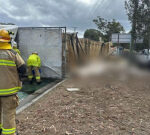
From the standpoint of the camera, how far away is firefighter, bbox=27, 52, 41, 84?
669cm

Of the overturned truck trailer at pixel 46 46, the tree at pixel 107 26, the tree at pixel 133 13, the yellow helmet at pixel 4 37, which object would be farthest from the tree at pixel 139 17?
the tree at pixel 107 26

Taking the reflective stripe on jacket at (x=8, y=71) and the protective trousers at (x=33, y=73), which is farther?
the protective trousers at (x=33, y=73)

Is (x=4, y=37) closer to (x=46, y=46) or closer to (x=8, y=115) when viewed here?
(x=8, y=115)

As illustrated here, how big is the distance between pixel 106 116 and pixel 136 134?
768mm

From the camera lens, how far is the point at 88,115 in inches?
135

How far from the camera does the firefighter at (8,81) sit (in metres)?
2.31

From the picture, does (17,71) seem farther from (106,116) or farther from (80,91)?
(80,91)

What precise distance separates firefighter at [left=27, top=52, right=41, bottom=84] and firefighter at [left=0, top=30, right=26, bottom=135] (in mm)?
4328

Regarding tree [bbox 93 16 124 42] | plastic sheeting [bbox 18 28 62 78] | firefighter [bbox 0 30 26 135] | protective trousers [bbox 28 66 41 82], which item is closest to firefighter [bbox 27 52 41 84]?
protective trousers [bbox 28 66 41 82]

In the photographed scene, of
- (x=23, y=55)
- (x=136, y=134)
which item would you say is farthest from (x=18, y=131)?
(x=23, y=55)

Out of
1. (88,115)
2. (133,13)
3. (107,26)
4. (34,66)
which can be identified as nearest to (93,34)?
(107,26)

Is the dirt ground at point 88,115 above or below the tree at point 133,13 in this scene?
below

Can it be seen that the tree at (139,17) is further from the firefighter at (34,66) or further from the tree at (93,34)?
the tree at (93,34)

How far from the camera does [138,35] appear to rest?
1234cm
